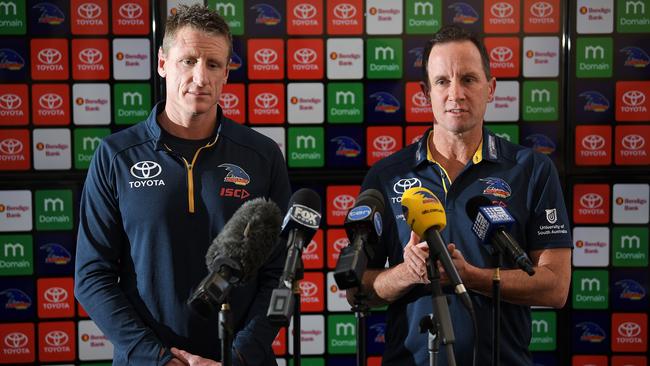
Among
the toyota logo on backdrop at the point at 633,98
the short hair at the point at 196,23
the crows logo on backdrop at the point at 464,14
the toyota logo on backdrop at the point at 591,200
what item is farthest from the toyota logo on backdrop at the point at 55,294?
the toyota logo on backdrop at the point at 633,98

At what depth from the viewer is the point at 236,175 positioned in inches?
74.6

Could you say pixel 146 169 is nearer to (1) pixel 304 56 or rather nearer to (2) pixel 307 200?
(2) pixel 307 200

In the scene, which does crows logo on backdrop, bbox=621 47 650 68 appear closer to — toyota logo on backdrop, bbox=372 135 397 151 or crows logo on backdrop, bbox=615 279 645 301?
crows logo on backdrop, bbox=615 279 645 301

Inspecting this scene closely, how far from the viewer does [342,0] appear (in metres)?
2.86

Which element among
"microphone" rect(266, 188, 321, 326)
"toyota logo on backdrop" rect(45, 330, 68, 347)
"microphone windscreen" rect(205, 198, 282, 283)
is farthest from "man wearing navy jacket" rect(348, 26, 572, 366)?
"toyota logo on backdrop" rect(45, 330, 68, 347)

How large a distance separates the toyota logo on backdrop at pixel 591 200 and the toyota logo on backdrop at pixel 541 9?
29.1 inches

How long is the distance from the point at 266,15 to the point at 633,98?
1.49m

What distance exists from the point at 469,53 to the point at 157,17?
140 centimetres

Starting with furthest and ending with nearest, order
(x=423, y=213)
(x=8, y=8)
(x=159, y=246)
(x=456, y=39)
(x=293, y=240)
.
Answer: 1. (x=8, y=8)
2. (x=456, y=39)
3. (x=159, y=246)
4. (x=423, y=213)
5. (x=293, y=240)

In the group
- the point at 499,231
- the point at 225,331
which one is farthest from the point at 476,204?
the point at 225,331

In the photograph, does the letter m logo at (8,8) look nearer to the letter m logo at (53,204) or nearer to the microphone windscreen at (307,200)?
the letter m logo at (53,204)

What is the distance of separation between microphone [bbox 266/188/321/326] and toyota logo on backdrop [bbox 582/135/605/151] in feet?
6.37

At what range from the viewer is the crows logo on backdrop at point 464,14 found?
2869 millimetres

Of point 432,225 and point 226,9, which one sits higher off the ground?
point 226,9
